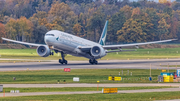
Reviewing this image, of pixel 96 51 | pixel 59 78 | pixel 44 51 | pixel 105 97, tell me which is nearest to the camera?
pixel 105 97

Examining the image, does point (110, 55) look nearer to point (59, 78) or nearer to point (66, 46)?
point (66, 46)

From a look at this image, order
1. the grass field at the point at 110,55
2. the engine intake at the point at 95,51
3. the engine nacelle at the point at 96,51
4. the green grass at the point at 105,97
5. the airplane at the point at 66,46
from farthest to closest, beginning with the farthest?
the grass field at the point at 110,55 → the engine intake at the point at 95,51 → the engine nacelle at the point at 96,51 → the airplane at the point at 66,46 → the green grass at the point at 105,97

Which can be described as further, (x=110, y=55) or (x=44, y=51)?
(x=110, y=55)

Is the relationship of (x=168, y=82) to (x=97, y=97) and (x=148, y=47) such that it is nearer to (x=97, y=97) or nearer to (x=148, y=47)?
(x=97, y=97)

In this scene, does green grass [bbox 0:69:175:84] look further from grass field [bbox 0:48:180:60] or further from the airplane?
grass field [bbox 0:48:180:60]

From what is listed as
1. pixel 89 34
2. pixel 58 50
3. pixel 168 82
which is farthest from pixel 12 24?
pixel 168 82

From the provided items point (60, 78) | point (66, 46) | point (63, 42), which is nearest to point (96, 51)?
point (66, 46)

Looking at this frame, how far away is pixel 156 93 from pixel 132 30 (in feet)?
476

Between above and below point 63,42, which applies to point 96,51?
below

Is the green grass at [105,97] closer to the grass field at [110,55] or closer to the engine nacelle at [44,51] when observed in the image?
the engine nacelle at [44,51]

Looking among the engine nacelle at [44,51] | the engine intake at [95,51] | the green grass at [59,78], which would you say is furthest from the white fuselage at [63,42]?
the green grass at [59,78]

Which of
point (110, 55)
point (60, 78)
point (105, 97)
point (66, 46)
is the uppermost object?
point (66, 46)

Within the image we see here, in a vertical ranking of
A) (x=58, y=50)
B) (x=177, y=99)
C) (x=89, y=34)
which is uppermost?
(x=89, y=34)

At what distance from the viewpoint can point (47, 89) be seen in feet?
110
